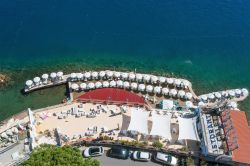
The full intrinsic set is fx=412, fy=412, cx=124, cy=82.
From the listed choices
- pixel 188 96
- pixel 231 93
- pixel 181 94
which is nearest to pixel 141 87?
pixel 181 94

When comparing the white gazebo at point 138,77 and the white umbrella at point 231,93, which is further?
the white gazebo at point 138,77

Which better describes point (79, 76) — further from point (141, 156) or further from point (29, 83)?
point (141, 156)

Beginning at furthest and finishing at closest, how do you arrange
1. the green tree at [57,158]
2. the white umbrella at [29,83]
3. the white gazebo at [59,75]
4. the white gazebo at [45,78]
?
the white gazebo at [59,75] < the white gazebo at [45,78] < the white umbrella at [29,83] < the green tree at [57,158]

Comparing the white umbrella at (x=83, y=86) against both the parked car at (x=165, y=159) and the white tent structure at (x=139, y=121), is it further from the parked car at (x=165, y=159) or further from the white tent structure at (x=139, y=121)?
the parked car at (x=165, y=159)

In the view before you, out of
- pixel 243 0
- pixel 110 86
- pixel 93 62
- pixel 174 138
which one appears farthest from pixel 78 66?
pixel 243 0

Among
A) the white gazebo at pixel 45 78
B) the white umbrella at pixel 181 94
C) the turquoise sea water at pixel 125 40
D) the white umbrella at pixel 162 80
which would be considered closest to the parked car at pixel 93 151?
the turquoise sea water at pixel 125 40

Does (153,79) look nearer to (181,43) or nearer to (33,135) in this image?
(181,43)

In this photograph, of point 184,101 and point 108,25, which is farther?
point 108,25
